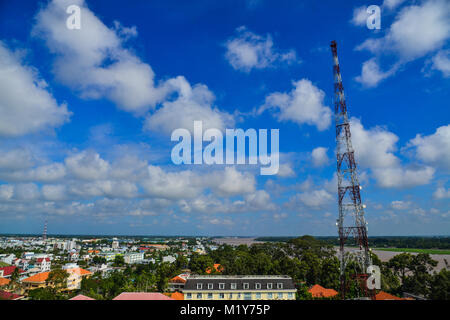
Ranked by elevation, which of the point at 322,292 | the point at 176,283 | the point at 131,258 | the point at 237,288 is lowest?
the point at 131,258

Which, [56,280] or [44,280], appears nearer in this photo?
[56,280]

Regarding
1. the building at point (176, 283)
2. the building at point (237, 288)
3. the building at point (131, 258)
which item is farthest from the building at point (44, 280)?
the building at point (131, 258)

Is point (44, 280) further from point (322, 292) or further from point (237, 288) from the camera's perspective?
point (322, 292)

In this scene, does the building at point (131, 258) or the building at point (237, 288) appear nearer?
the building at point (237, 288)

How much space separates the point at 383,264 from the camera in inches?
979

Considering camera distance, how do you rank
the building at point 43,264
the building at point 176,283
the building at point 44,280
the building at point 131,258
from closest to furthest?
the building at point 176,283 < the building at point 44,280 < the building at point 43,264 < the building at point 131,258

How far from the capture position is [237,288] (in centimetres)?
1587

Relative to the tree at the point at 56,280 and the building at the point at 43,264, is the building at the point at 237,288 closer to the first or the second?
the tree at the point at 56,280

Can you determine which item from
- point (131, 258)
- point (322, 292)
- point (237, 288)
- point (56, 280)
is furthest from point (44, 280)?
point (131, 258)

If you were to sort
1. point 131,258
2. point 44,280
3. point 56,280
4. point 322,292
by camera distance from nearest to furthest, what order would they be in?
point 322,292 < point 56,280 < point 44,280 < point 131,258

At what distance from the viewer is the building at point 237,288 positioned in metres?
15.6

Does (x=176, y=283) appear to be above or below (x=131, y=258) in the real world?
above
